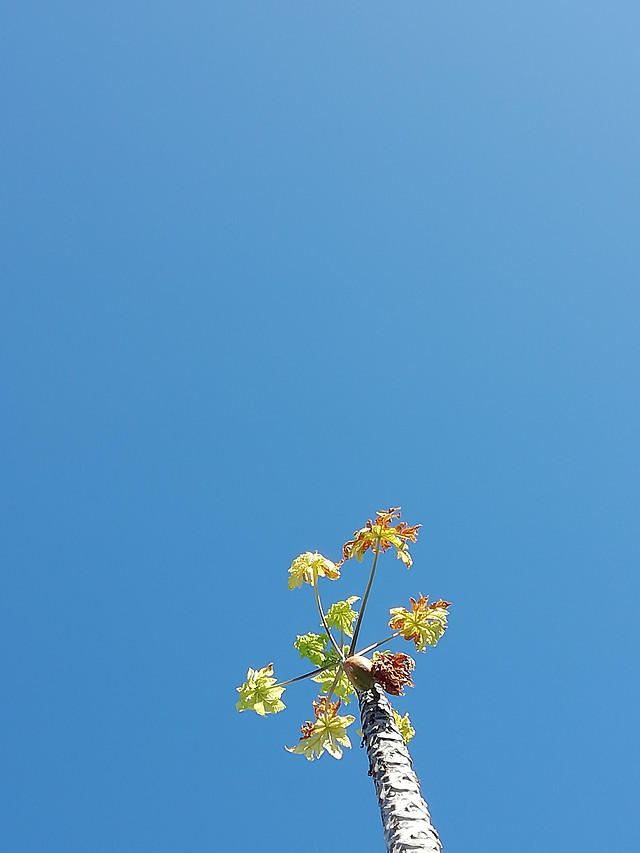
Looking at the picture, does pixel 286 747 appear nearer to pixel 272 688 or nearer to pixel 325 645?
pixel 272 688

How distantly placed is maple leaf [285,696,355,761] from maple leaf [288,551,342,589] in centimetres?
114

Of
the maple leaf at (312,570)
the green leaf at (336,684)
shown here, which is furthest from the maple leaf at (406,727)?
the maple leaf at (312,570)

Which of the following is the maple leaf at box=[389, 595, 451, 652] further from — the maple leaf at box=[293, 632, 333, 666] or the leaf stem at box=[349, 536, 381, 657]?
the maple leaf at box=[293, 632, 333, 666]

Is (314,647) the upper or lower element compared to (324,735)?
upper

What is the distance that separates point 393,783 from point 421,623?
158 centimetres

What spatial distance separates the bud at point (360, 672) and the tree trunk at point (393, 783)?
55 millimetres

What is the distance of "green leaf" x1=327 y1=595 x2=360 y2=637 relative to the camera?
682 centimetres

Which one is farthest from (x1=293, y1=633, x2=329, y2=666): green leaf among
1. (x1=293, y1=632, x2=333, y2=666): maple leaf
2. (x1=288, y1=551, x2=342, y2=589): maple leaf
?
(x1=288, y1=551, x2=342, y2=589): maple leaf

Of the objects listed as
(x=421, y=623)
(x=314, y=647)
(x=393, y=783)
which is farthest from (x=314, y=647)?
(x=393, y=783)

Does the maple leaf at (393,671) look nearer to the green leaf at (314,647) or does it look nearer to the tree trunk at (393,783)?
the tree trunk at (393,783)

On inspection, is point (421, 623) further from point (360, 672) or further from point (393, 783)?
point (393, 783)

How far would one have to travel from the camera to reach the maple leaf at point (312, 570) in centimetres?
636

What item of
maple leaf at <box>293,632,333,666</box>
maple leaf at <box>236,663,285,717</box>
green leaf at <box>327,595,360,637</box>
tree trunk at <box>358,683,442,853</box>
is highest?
green leaf at <box>327,595,360,637</box>

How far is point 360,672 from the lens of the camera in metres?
5.43
